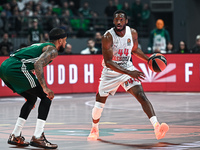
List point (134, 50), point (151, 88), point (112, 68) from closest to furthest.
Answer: point (112, 68)
point (134, 50)
point (151, 88)

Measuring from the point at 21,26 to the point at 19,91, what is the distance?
13756 mm

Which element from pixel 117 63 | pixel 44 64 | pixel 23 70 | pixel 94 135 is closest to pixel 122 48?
Result: pixel 117 63

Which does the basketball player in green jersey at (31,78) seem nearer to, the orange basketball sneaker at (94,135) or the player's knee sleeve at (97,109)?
the orange basketball sneaker at (94,135)

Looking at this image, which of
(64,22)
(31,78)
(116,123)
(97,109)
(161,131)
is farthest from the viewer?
(64,22)

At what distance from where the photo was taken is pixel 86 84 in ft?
58.7

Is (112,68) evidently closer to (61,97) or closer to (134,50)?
(134,50)

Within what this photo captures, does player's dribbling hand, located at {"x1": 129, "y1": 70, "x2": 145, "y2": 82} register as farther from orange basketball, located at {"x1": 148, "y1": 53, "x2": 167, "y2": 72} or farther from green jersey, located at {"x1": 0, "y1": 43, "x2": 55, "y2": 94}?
green jersey, located at {"x1": 0, "y1": 43, "x2": 55, "y2": 94}

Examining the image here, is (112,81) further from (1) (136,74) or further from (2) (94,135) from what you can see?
(2) (94,135)

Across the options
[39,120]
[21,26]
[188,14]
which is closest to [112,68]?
[39,120]

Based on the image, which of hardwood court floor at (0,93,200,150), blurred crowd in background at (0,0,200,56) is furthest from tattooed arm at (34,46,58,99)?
blurred crowd in background at (0,0,200,56)

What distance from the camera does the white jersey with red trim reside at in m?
8.68

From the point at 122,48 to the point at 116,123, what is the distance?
2.50m

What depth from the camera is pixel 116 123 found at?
35.1 feet

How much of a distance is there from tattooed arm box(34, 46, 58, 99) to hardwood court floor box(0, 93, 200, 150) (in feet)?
3.08
